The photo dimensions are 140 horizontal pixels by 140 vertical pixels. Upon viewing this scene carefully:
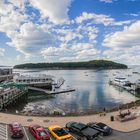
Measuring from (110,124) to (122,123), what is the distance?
167 centimetres

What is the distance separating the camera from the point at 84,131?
25.5 meters

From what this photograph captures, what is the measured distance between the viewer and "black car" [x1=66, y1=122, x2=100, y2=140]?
80.1ft

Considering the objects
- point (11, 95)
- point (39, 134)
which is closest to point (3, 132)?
point (39, 134)

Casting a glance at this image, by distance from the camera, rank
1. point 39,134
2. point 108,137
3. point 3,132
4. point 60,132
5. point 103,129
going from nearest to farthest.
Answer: point 39,134 → point 60,132 → point 108,137 → point 103,129 → point 3,132

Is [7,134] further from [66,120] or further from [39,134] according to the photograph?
[66,120]

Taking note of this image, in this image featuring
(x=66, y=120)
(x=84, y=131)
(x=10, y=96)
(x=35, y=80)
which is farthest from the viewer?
(x=35, y=80)

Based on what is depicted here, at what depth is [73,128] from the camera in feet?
87.9

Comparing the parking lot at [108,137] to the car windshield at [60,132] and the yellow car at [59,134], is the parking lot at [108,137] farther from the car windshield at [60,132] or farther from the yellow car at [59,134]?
the car windshield at [60,132]

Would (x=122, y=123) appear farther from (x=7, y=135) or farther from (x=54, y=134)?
(x=7, y=135)

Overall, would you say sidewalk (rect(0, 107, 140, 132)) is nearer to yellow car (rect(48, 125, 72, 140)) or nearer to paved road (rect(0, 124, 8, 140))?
paved road (rect(0, 124, 8, 140))

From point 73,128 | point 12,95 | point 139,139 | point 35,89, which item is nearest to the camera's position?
point 139,139

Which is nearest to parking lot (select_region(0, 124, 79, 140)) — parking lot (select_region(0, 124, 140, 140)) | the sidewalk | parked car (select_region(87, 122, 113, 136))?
parking lot (select_region(0, 124, 140, 140))

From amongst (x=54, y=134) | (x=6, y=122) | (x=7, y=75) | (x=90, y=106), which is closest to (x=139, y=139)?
(x=54, y=134)

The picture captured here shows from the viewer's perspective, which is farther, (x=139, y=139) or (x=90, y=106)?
(x=90, y=106)
